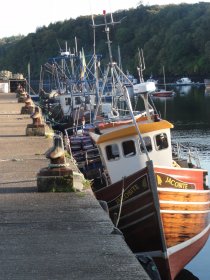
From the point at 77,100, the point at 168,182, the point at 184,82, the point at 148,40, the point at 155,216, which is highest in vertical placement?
the point at 168,182

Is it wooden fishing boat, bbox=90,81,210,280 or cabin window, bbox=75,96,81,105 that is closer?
wooden fishing boat, bbox=90,81,210,280

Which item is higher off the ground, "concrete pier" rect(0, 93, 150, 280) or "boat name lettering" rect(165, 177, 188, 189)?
"concrete pier" rect(0, 93, 150, 280)

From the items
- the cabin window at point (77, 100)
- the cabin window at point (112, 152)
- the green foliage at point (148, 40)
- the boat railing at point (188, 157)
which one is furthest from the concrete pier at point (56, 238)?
the green foliage at point (148, 40)

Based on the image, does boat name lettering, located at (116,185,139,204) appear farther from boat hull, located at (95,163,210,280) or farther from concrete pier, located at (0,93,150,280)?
concrete pier, located at (0,93,150,280)

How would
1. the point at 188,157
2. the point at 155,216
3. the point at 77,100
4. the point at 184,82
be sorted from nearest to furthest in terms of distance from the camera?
the point at 155,216 → the point at 188,157 → the point at 77,100 → the point at 184,82

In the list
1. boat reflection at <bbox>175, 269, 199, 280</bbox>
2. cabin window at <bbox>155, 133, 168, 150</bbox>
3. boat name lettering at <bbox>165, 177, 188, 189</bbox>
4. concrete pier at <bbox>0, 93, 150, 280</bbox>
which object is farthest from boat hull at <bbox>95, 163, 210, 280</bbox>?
concrete pier at <bbox>0, 93, 150, 280</bbox>

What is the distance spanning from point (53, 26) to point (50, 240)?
7231 inches

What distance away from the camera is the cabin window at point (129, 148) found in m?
14.7

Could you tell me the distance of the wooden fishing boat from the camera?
1350 centimetres

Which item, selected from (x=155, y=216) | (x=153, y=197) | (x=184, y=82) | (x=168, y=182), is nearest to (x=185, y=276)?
(x=155, y=216)

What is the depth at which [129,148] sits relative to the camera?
1479 centimetres

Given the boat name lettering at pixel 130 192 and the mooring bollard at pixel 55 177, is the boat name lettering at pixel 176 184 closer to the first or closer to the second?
the boat name lettering at pixel 130 192

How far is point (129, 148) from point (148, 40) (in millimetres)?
141891

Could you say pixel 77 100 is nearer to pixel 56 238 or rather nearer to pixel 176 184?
pixel 176 184
